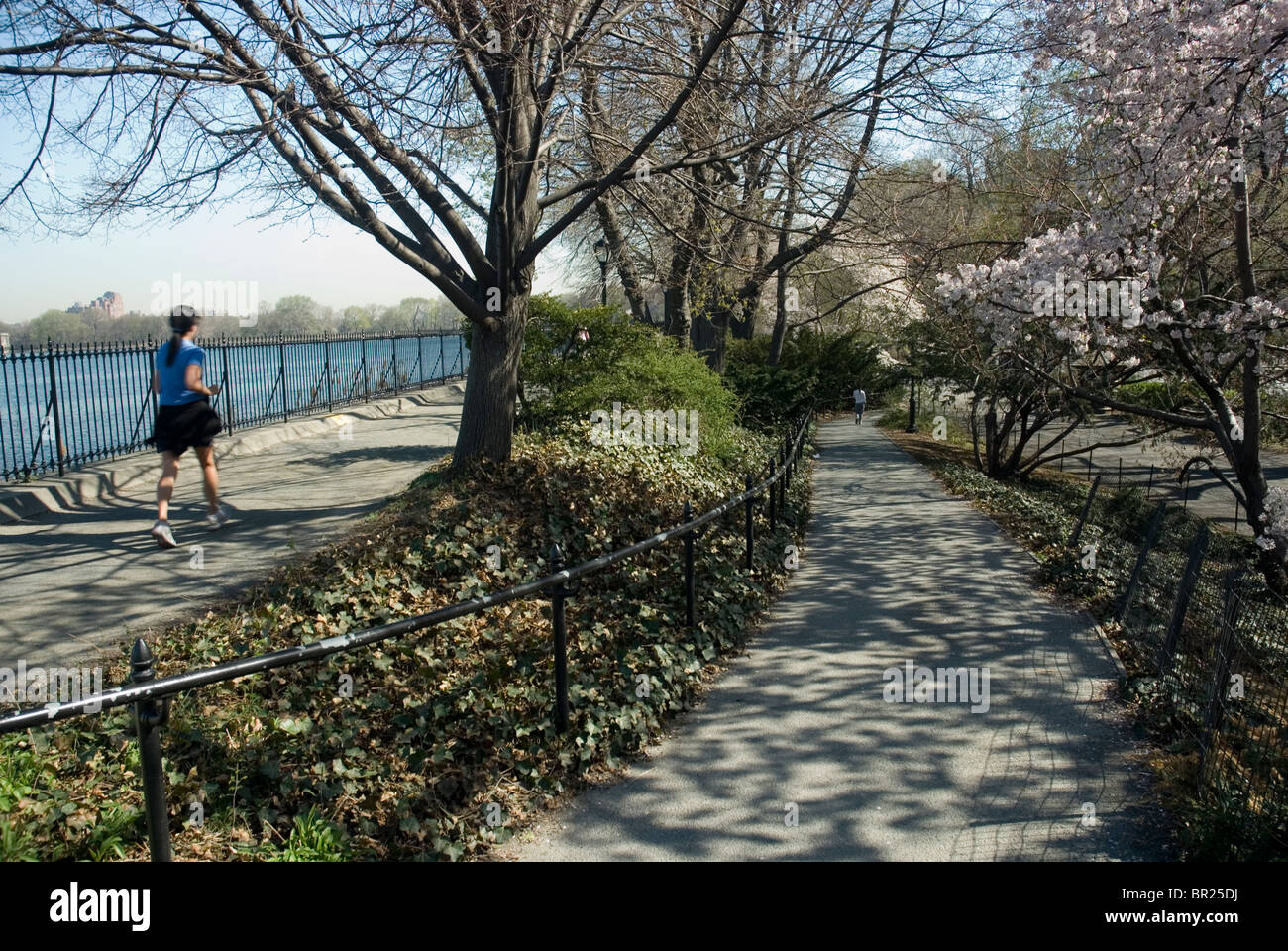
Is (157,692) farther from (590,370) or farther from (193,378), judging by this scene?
(590,370)

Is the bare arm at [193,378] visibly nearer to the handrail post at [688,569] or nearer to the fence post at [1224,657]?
the handrail post at [688,569]

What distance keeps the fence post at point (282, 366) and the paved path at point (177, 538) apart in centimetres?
266

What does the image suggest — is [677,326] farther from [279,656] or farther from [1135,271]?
[279,656]

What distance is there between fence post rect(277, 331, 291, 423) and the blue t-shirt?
9953mm

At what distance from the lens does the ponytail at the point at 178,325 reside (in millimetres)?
7406

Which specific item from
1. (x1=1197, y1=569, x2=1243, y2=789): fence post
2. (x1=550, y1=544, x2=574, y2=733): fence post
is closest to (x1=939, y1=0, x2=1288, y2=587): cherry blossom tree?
(x1=1197, y1=569, x2=1243, y2=789): fence post

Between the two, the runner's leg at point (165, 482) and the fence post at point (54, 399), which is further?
the fence post at point (54, 399)

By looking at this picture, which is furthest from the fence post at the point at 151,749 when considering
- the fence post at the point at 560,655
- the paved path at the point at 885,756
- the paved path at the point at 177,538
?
the paved path at the point at 177,538

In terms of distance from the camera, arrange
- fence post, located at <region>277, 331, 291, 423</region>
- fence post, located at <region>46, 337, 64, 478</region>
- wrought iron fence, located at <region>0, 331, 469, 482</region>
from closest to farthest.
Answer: fence post, located at <region>46, 337, 64, 478</region>, wrought iron fence, located at <region>0, 331, 469, 482</region>, fence post, located at <region>277, 331, 291, 423</region>

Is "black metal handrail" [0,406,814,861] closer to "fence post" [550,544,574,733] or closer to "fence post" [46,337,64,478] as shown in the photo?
"fence post" [550,544,574,733]

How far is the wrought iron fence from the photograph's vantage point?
10.9 metres

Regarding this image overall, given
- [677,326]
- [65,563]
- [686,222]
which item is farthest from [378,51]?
[677,326]

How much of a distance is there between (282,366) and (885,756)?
584 inches

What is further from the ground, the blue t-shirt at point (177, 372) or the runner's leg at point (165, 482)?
the blue t-shirt at point (177, 372)
